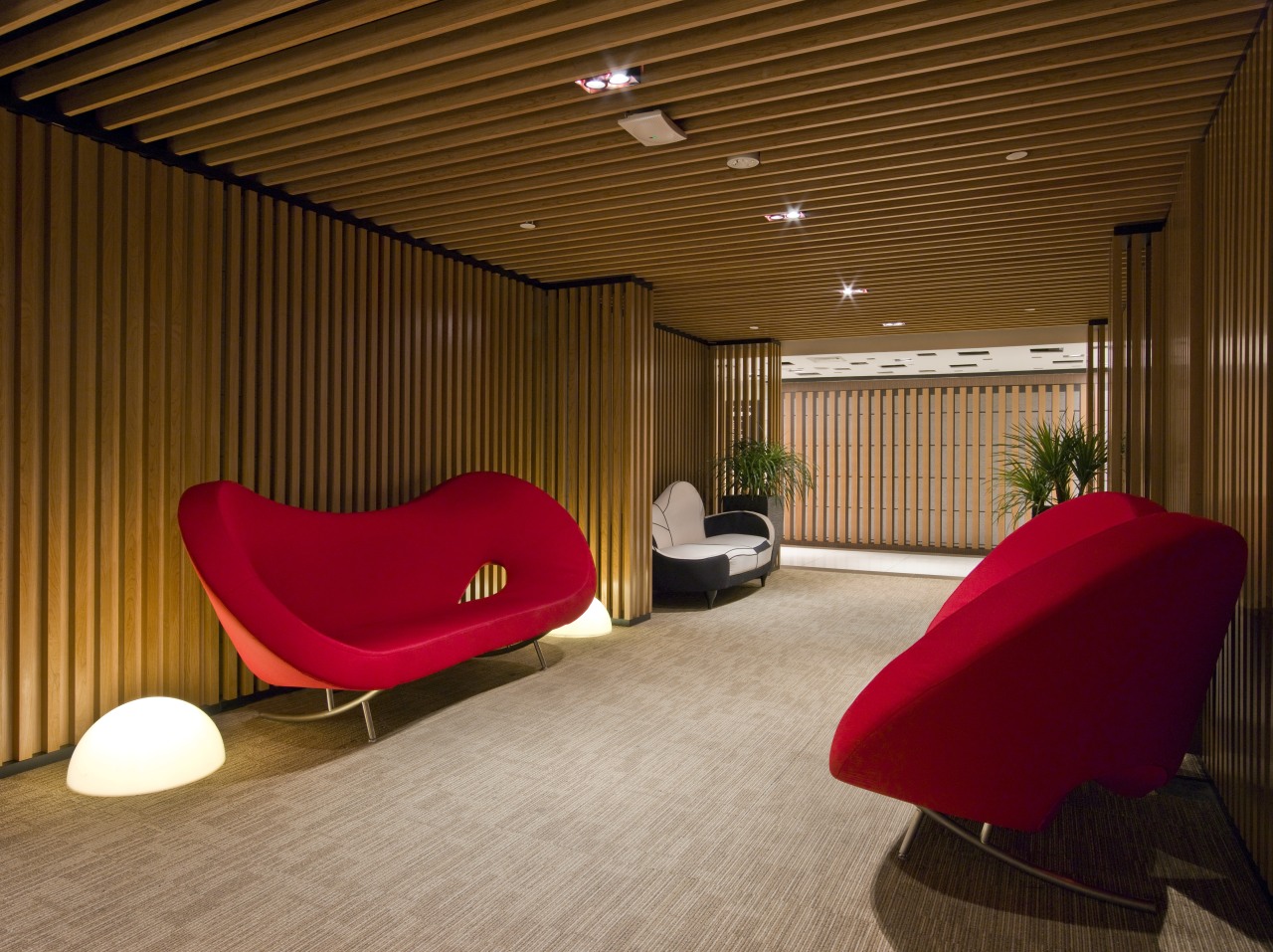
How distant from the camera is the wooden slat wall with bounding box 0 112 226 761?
3078mm

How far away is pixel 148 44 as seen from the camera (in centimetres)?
268

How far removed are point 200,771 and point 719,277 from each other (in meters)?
4.42

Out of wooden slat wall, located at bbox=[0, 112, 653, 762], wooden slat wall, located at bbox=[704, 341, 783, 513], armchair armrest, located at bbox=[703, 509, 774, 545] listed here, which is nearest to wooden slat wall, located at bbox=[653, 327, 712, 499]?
wooden slat wall, located at bbox=[704, 341, 783, 513]

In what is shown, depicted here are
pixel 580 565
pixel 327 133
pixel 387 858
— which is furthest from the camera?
pixel 580 565

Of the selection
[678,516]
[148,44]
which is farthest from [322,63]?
[678,516]

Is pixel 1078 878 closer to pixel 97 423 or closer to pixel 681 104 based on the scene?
pixel 681 104

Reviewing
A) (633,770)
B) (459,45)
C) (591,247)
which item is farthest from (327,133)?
(633,770)

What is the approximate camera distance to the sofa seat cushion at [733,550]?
668 centimetres

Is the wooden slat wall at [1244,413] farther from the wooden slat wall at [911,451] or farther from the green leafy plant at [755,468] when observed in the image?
the wooden slat wall at [911,451]

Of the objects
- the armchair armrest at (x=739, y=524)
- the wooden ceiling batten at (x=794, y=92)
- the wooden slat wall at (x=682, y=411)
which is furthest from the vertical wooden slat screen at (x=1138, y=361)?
the wooden slat wall at (x=682, y=411)

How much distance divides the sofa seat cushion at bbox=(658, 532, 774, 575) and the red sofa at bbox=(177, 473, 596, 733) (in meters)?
2.02

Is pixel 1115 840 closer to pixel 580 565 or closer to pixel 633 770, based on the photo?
pixel 633 770

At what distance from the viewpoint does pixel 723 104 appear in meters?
3.03

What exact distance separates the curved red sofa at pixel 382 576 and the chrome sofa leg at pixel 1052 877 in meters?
2.20
